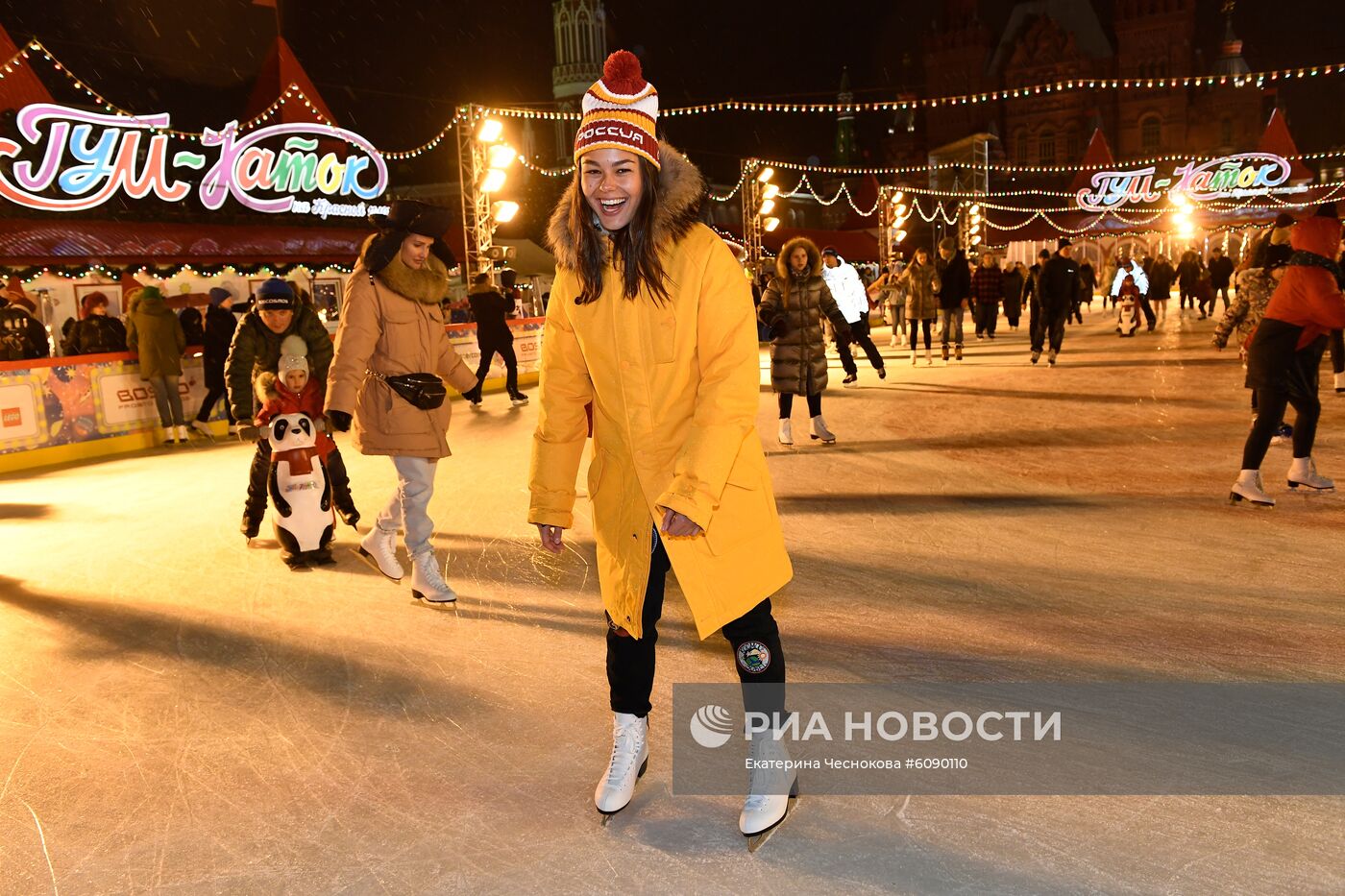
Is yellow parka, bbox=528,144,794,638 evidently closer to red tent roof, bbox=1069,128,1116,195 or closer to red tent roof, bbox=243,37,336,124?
red tent roof, bbox=243,37,336,124

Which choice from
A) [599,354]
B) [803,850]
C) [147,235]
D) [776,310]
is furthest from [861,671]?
[147,235]

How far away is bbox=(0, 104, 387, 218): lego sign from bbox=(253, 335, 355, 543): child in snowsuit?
8.86 metres

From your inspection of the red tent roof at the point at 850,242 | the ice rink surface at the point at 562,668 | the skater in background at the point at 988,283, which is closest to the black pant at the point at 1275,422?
the ice rink surface at the point at 562,668

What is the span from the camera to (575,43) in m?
63.0

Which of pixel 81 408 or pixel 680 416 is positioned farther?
pixel 81 408

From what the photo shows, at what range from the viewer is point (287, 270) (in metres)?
20.7

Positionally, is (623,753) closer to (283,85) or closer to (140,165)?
(140,165)

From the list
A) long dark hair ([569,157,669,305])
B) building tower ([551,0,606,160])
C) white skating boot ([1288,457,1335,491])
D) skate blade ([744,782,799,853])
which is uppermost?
building tower ([551,0,606,160])

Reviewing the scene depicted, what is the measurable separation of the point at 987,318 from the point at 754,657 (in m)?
17.5

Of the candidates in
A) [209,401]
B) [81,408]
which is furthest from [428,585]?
[209,401]

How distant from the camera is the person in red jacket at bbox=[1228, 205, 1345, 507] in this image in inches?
200

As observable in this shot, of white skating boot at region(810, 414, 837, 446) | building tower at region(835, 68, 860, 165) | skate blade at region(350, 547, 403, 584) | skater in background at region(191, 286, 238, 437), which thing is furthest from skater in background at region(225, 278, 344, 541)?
building tower at region(835, 68, 860, 165)

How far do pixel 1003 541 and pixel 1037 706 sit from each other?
2.05 metres

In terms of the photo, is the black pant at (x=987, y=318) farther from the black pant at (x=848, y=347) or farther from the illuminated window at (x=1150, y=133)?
the illuminated window at (x=1150, y=133)
